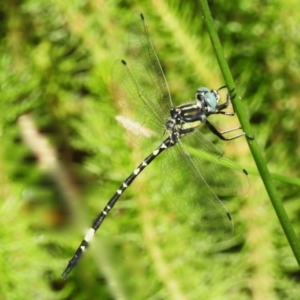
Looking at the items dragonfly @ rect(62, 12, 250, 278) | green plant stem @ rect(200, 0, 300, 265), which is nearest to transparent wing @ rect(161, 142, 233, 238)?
dragonfly @ rect(62, 12, 250, 278)

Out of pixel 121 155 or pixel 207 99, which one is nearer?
pixel 207 99

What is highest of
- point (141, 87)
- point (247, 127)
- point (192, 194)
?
point (247, 127)

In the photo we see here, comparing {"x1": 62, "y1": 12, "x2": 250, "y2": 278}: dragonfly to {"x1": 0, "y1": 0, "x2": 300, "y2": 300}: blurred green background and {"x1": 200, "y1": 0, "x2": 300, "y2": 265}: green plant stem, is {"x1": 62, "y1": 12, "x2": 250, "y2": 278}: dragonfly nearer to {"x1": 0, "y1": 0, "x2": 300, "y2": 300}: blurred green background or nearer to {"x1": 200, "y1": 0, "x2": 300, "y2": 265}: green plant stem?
{"x1": 0, "y1": 0, "x2": 300, "y2": 300}: blurred green background

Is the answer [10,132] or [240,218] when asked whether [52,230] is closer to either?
[10,132]

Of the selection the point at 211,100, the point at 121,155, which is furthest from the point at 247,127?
the point at 121,155

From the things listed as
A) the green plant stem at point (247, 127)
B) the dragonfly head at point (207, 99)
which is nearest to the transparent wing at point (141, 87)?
the dragonfly head at point (207, 99)

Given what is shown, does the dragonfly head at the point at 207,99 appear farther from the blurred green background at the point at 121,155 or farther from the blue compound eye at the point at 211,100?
the blurred green background at the point at 121,155

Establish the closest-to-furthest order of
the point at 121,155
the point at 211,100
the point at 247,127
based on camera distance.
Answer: the point at 247,127, the point at 211,100, the point at 121,155

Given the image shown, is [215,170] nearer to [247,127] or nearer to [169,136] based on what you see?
[169,136]
